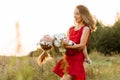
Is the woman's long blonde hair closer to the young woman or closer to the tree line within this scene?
the young woman

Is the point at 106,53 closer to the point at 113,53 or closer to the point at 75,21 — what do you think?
the point at 113,53

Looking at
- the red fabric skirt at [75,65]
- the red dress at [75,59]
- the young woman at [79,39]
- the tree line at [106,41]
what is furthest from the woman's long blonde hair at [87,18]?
the tree line at [106,41]

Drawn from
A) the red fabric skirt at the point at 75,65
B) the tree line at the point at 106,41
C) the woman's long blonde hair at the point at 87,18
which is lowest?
the tree line at the point at 106,41

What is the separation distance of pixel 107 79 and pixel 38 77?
8.00 ft

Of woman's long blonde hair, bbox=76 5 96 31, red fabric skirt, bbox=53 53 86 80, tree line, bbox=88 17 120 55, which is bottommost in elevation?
tree line, bbox=88 17 120 55

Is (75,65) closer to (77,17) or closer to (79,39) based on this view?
(79,39)

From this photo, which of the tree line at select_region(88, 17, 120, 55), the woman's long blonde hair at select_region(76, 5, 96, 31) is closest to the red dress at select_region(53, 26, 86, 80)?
the woman's long blonde hair at select_region(76, 5, 96, 31)

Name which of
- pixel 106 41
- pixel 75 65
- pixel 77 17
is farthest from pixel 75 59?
pixel 106 41

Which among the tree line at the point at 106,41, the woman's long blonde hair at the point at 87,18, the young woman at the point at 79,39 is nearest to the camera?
the young woman at the point at 79,39

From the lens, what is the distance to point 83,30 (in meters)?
6.05

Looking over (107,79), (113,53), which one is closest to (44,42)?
(107,79)

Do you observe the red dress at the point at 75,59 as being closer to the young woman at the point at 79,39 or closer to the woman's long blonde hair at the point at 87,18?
the young woman at the point at 79,39

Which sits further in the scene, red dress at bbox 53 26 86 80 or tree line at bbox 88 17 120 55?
tree line at bbox 88 17 120 55

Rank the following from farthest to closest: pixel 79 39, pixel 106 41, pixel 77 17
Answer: pixel 106 41
pixel 77 17
pixel 79 39
